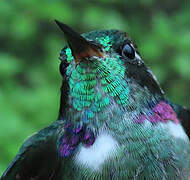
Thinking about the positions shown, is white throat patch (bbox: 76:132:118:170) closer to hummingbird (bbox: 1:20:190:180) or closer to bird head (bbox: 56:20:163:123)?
hummingbird (bbox: 1:20:190:180)

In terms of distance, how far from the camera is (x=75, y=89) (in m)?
2.11

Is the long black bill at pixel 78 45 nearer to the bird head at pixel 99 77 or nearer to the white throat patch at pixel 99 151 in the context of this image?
the bird head at pixel 99 77

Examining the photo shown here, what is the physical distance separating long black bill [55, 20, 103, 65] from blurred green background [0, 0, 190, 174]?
1.90 metres

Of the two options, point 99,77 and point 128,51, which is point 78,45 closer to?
point 99,77

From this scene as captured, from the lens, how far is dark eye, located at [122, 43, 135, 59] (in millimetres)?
2191

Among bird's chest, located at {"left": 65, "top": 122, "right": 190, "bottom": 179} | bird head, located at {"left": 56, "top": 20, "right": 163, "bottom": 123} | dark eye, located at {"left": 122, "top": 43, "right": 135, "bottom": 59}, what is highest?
dark eye, located at {"left": 122, "top": 43, "right": 135, "bottom": 59}

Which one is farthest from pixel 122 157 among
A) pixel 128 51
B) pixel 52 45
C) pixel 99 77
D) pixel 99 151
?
pixel 52 45

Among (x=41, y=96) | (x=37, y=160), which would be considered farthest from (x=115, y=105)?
(x=41, y=96)

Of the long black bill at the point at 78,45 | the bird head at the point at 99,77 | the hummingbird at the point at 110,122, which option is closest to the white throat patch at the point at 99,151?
the hummingbird at the point at 110,122

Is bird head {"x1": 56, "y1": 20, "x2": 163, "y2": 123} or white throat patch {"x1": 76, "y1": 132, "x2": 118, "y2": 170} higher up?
bird head {"x1": 56, "y1": 20, "x2": 163, "y2": 123}

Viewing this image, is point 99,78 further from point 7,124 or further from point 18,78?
point 18,78

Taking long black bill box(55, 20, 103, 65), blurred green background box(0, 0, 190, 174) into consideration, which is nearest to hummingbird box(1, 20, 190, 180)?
long black bill box(55, 20, 103, 65)

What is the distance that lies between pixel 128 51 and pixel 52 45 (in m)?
2.82

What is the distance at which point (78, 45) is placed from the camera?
2.01m
